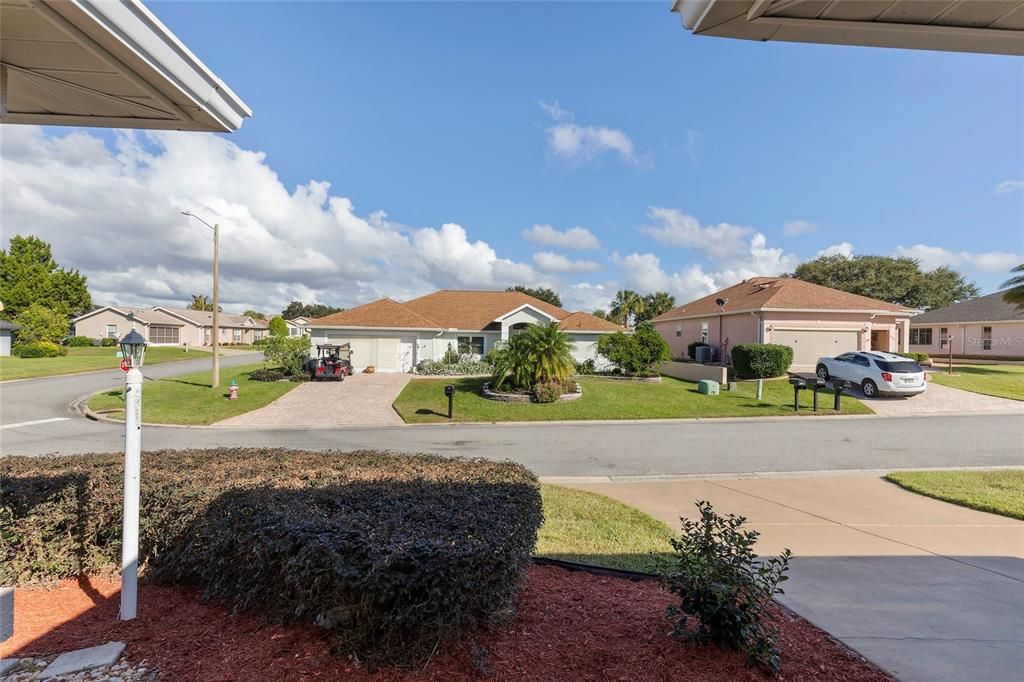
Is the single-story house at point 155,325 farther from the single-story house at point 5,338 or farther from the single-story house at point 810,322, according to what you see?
the single-story house at point 810,322

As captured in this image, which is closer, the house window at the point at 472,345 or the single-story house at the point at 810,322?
the single-story house at the point at 810,322

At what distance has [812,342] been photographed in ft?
79.9

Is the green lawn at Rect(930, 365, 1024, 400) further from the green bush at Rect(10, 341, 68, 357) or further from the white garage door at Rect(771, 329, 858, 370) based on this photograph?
the green bush at Rect(10, 341, 68, 357)

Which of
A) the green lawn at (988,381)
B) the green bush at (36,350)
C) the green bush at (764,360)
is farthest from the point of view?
the green bush at (36,350)

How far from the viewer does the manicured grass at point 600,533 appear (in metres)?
4.54

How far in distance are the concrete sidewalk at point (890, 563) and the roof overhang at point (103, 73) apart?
5348mm

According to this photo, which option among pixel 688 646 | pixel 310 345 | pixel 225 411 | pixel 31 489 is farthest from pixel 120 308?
pixel 688 646

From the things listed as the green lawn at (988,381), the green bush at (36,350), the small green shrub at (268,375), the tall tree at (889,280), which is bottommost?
the small green shrub at (268,375)

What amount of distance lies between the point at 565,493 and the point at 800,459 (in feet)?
18.8

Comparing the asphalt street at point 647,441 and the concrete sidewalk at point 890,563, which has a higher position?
the concrete sidewalk at point 890,563

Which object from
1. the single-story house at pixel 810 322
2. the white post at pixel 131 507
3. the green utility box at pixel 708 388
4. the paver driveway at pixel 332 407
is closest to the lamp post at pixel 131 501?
Result: the white post at pixel 131 507

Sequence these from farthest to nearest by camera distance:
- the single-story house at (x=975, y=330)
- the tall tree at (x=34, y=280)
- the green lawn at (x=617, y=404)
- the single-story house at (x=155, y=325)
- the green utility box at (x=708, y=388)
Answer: the single-story house at (x=155, y=325) < the tall tree at (x=34, y=280) < the single-story house at (x=975, y=330) < the green utility box at (x=708, y=388) < the green lawn at (x=617, y=404)

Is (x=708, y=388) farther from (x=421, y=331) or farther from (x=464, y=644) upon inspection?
(x=464, y=644)

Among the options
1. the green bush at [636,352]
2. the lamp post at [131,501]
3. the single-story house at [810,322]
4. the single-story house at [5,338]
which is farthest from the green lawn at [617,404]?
the single-story house at [5,338]
